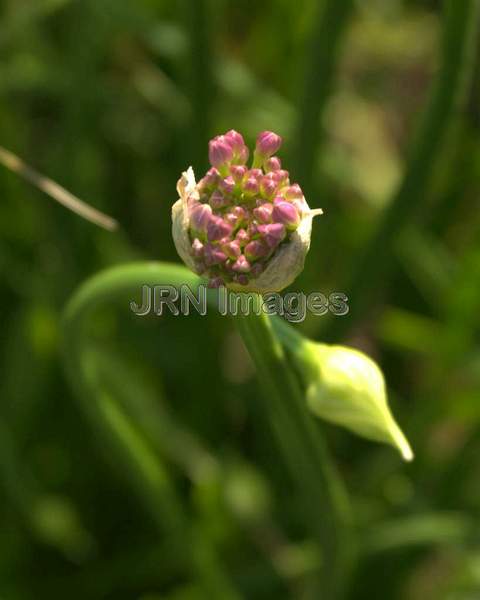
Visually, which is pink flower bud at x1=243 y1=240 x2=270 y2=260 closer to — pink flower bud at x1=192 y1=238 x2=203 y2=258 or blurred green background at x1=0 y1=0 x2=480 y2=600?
pink flower bud at x1=192 y1=238 x2=203 y2=258

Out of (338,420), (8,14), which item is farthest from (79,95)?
(338,420)

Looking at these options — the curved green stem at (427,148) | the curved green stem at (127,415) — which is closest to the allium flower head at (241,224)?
the curved green stem at (127,415)

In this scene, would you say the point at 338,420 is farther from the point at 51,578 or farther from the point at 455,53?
the point at 51,578

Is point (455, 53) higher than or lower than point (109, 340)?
higher

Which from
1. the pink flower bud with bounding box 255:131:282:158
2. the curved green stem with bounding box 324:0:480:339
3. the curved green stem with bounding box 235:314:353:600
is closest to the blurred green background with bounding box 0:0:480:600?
the curved green stem with bounding box 324:0:480:339

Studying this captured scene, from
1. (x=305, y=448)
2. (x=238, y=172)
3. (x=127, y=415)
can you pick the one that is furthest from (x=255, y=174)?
(x=127, y=415)

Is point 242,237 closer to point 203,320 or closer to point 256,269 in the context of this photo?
point 256,269
